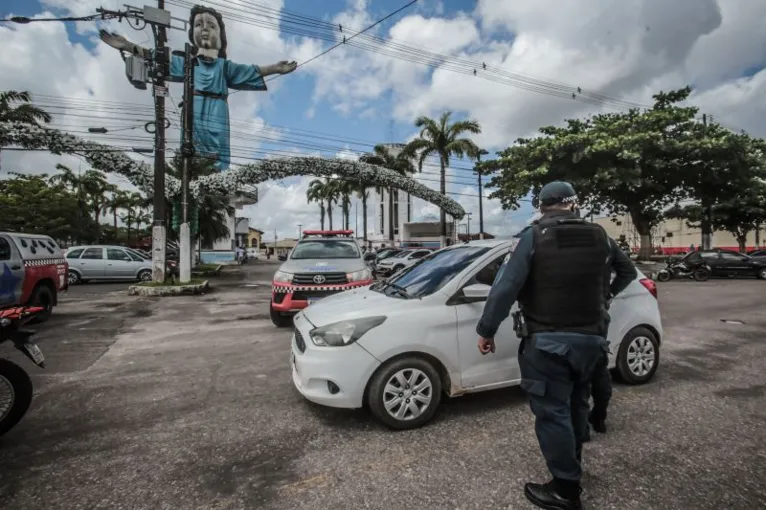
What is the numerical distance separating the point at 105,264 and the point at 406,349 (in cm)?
1743

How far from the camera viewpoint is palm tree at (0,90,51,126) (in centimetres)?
1944

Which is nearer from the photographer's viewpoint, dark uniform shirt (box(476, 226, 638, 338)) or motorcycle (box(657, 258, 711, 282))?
dark uniform shirt (box(476, 226, 638, 338))

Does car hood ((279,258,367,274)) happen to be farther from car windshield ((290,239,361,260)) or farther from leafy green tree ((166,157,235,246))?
leafy green tree ((166,157,235,246))

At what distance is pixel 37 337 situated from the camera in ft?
22.7

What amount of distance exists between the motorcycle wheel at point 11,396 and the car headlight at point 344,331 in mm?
2333

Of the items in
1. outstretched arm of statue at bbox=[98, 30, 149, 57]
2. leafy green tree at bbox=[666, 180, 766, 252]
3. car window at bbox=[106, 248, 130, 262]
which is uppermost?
outstretched arm of statue at bbox=[98, 30, 149, 57]

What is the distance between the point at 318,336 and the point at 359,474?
1084 millimetres

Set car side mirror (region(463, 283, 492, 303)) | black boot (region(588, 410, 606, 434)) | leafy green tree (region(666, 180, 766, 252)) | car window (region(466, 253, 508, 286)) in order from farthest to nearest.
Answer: leafy green tree (region(666, 180, 766, 252)), car window (region(466, 253, 508, 286)), car side mirror (region(463, 283, 492, 303)), black boot (region(588, 410, 606, 434))

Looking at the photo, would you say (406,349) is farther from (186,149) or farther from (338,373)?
(186,149)

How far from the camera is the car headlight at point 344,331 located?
10.7 ft

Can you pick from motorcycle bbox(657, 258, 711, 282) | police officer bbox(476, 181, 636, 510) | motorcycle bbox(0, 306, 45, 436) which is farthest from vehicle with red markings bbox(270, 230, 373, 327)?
motorcycle bbox(657, 258, 711, 282)

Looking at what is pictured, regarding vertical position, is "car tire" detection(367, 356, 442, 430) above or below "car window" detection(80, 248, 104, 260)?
below

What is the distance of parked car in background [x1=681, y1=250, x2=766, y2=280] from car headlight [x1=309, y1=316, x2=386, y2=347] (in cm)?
2035

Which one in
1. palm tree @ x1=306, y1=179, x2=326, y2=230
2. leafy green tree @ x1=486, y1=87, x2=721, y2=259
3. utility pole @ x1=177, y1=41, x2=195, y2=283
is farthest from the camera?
palm tree @ x1=306, y1=179, x2=326, y2=230
